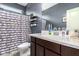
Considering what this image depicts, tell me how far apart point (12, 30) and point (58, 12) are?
762mm

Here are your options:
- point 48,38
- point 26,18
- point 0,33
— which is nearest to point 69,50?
point 48,38

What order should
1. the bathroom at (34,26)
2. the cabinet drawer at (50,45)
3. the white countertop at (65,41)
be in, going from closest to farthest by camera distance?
the white countertop at (65,41) → the cabinet drawer at (50,45) → the bathroom at (34,26)

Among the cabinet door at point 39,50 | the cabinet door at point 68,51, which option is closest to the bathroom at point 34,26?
the cabinet door at point 39,50

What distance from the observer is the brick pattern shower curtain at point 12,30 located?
1886 millimetres

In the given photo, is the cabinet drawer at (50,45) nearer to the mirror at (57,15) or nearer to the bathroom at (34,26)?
the bathroom at (34,26)

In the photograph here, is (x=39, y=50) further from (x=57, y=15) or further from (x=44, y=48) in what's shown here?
(x=57, y=15)

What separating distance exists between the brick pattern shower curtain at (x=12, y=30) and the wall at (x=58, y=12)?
398mm

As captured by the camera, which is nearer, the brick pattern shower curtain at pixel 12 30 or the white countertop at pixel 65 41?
the white countertop at pixel 65 41

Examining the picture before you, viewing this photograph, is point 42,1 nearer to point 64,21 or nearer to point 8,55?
point 64,21

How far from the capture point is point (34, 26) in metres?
1.97

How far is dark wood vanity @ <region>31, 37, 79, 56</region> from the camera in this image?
145cm

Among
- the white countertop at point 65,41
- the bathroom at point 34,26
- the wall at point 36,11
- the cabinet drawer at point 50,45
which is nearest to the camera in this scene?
the white countertop at point 65,41

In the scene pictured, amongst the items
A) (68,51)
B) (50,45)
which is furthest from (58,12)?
(68,51)

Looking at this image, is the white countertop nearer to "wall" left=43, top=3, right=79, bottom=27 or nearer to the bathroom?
the bathroom
